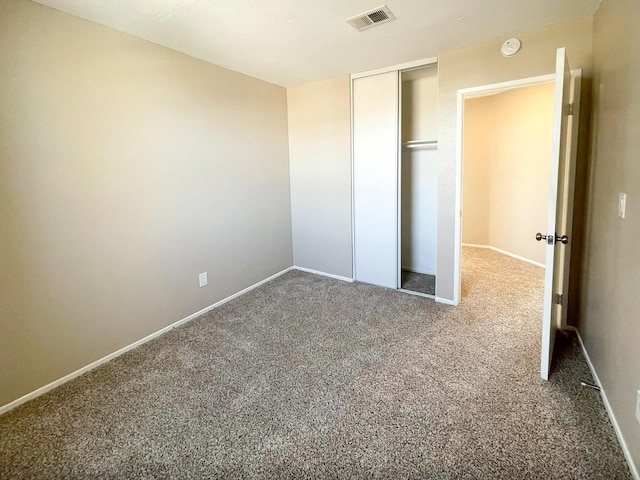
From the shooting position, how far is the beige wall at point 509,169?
4.33m

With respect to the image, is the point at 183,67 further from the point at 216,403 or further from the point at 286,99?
the point at 216,403

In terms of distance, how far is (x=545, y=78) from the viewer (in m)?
2.50

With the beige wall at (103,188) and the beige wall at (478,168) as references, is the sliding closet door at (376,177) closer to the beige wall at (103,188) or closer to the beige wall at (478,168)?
the beige wall at (103,188)

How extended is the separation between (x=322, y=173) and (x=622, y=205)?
285 cm

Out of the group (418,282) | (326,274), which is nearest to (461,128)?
(418,282)

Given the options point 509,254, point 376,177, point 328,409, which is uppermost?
point 376,177

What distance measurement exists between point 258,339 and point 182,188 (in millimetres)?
1484

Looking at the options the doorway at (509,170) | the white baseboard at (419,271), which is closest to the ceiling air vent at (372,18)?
the doorway at (509,170)

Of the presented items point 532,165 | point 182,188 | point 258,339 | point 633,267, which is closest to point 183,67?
point 182,188

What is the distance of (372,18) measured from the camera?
89.5 inches

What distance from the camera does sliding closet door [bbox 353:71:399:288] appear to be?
3445mm

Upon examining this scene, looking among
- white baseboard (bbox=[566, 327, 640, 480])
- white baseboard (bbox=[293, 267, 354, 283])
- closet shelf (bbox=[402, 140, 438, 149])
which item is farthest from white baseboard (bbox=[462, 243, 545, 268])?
white baseboard (bbox=[293, 267, 354, 283])

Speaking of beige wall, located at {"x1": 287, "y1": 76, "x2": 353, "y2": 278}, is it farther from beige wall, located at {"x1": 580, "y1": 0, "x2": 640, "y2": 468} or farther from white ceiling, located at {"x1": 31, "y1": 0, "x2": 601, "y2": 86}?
beige wall, located at {"x1": 580, "y1": 0, "x2": 640, "y2": 468}

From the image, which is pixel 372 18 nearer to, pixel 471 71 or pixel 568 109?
pixel 471 71
